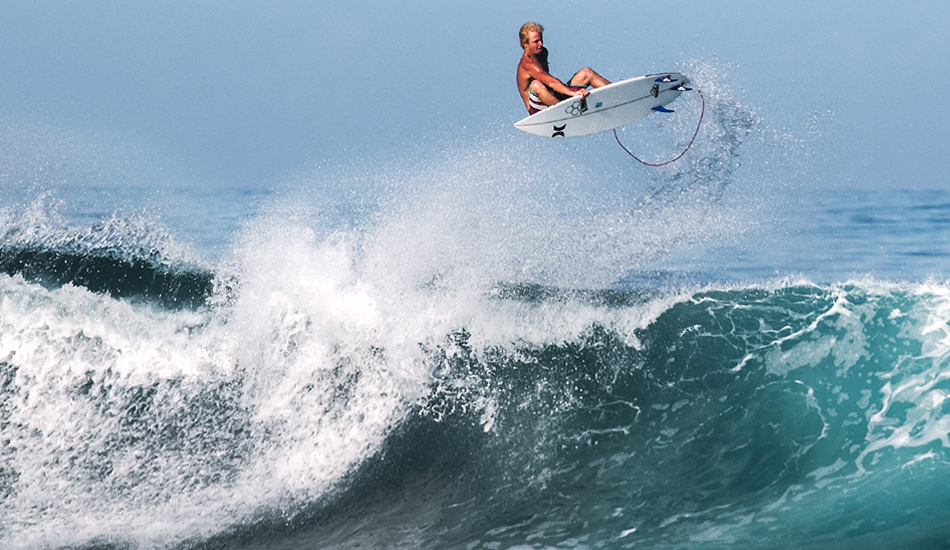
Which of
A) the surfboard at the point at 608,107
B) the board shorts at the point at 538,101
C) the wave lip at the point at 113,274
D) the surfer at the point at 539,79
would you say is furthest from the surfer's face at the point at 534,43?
the wave lip at the point at 113,274

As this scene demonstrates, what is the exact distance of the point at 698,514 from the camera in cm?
508

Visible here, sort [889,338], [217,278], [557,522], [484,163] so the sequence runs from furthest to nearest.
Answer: [484,163] → [217,278] → [889,338] → [557,522]

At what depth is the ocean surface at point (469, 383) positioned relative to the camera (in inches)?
205

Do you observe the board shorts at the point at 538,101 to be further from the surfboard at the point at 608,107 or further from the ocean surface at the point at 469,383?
the ocean surface at the point at 469,383

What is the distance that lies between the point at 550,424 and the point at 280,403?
2446 millimetres

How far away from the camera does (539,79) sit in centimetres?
637

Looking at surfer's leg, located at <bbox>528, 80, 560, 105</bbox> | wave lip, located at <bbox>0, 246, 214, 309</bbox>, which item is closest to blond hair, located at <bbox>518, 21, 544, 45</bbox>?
surfer's leg, located at <bbox>528, 80, 560, 105</bbox>

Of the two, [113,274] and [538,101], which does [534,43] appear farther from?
[113,274]

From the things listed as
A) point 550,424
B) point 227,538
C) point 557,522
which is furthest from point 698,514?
point 227,538

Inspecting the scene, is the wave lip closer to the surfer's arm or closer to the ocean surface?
the ocean surface

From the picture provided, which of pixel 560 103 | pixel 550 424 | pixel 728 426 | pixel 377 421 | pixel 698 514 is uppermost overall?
pixel 560 103

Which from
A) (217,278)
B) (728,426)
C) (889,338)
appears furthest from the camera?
(217,278)

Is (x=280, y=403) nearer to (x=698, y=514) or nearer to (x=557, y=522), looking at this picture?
(x=557, y=522)

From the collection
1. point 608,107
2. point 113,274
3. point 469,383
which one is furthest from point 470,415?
point 113,274
